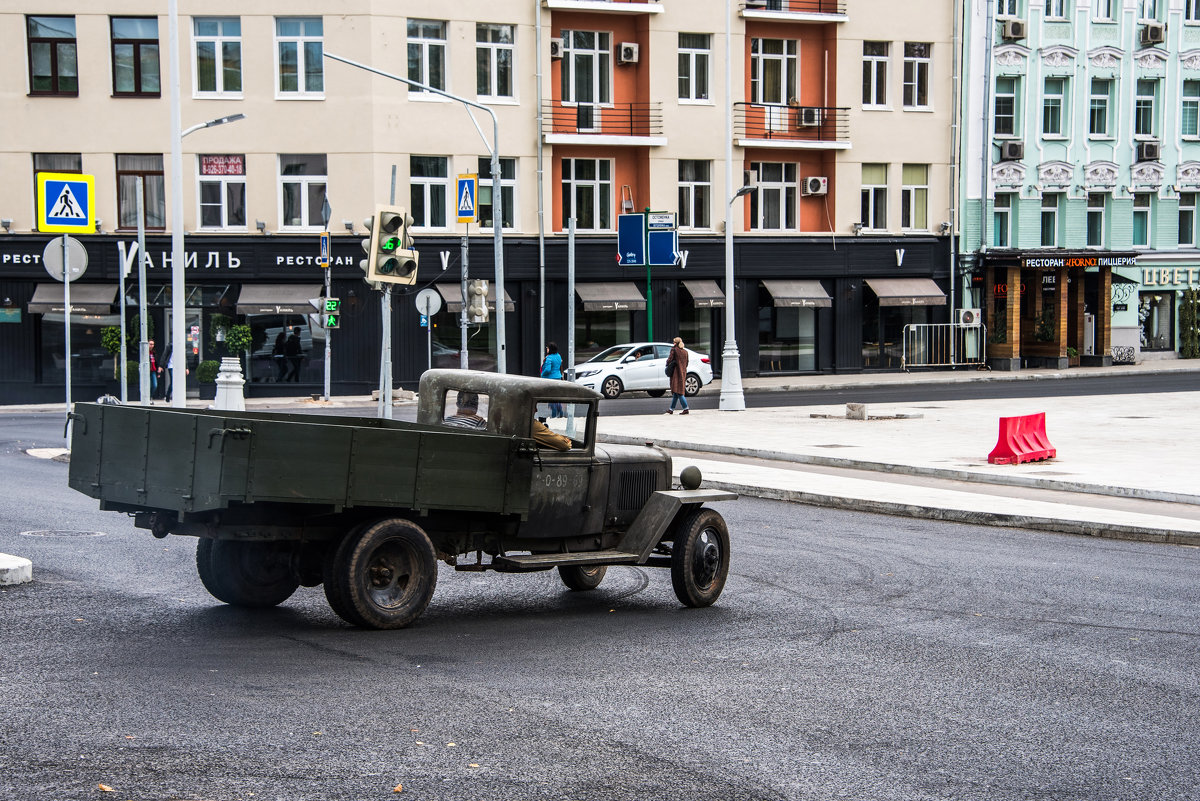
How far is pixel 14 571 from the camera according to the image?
10.0 metres

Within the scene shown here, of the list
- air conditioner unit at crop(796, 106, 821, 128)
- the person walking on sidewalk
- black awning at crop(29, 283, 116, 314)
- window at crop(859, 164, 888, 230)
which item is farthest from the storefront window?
window at crop(859, 164, 888, 230)

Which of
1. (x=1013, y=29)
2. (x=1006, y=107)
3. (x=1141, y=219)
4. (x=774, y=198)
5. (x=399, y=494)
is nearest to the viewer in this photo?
(x=399, y=494)

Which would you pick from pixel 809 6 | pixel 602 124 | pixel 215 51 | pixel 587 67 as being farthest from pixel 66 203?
pixel 809 6

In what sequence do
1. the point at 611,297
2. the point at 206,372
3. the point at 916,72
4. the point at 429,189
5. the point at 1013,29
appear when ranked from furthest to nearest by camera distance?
the point at 1013,29
the point at 916,72
the point at 611,297
the point at 429,189
the point at 206,372

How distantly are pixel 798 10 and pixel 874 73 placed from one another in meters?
3.47

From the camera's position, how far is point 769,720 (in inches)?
267

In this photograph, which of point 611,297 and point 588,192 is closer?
point 611,297

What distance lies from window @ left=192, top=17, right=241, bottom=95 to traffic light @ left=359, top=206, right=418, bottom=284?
26094mm

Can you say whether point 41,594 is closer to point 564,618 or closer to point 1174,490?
point 564,618

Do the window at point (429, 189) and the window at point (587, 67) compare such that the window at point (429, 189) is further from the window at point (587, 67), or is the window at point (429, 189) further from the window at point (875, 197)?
the window at point (875, 197)

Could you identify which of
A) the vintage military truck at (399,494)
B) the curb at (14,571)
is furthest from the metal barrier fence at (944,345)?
the curb at (14,571)

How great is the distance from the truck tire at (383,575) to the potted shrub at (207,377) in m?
30.7

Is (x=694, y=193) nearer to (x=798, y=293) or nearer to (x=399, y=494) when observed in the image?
(x=798, y=293)

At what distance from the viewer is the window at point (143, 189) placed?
39.6 meters
